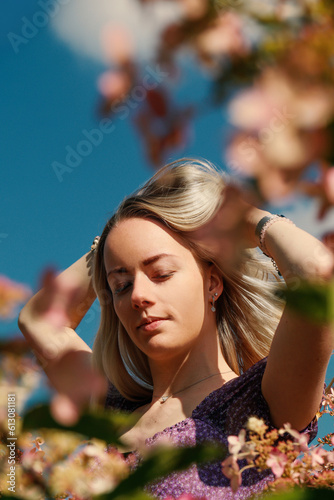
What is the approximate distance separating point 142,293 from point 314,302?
1.46m

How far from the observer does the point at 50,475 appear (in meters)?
0.62

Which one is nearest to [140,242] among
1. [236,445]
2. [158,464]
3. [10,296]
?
[236,445]

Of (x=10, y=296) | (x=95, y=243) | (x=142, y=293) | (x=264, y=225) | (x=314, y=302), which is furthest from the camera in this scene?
(x=95, y=243)

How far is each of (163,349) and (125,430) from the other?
36 centimetres

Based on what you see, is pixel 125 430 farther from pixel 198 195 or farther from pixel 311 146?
pixel 311 146

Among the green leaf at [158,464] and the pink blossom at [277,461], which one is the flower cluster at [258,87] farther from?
the pink blossom at [277,461]

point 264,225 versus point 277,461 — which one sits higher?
point 264,225

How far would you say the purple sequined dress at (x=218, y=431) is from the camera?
5.02 feet

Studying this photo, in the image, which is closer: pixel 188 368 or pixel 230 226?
pixel 230 226

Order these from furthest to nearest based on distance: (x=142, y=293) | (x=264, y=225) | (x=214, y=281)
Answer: (x=214, y=281) < (x=142, y=293) < (x=264, y=225)

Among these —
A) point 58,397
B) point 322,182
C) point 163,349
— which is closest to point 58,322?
point 58,397

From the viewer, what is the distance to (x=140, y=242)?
1.84 metres

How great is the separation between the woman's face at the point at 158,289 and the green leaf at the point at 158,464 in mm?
1372

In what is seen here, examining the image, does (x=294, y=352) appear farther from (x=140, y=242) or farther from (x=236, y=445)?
(x=140, y=242)
